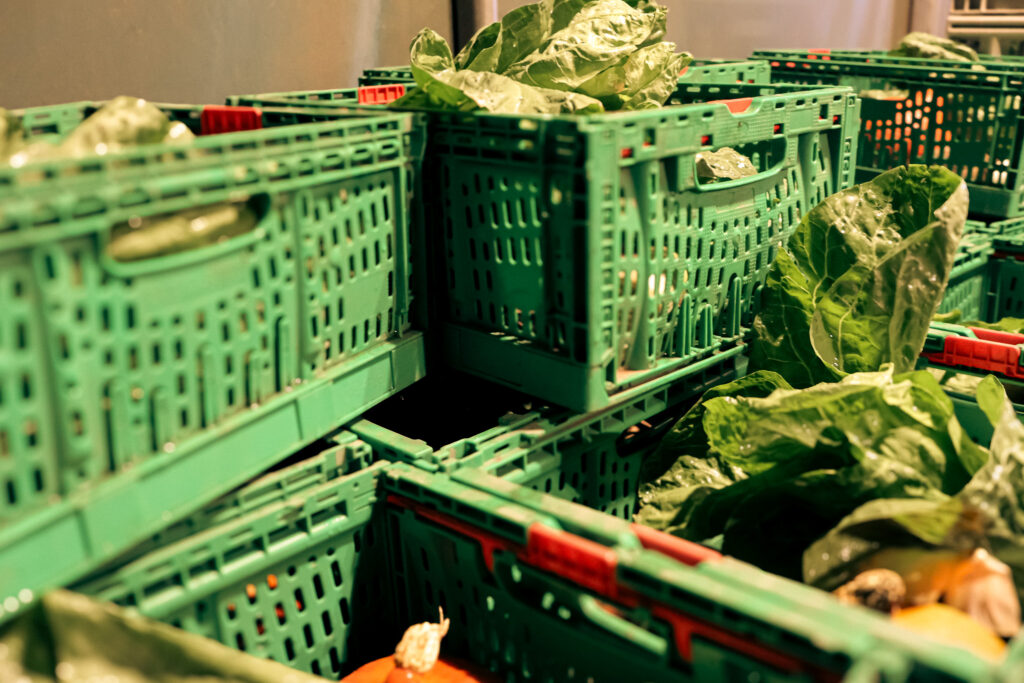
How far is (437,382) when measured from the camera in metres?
1.47

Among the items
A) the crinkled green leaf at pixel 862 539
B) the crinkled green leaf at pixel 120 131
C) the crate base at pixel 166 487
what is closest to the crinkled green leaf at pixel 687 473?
the crinkled green leaf at pixel 862 539

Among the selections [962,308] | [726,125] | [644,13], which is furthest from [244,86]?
[962,308]

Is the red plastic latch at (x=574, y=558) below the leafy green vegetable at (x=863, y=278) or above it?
below

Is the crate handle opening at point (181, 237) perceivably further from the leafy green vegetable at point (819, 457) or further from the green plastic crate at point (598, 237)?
the leafy green vegetable at point (819, 457)

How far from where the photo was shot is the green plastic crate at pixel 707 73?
1.80 m

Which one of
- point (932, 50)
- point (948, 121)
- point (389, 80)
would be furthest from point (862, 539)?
point (932, 50)

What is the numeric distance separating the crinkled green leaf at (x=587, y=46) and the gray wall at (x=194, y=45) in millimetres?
825

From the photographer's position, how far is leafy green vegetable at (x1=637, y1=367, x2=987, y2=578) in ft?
3.31

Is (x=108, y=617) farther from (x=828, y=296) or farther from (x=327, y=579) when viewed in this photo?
(x=828, y=296)

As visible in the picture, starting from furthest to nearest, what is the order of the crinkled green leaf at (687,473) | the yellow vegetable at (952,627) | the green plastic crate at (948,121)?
the green plastic crate at (948,121), the crinkled green leaf at (687,473), the yellow vegetable at (952,627)

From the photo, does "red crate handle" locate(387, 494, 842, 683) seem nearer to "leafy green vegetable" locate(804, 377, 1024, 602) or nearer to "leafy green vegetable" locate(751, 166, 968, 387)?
"leafy green vegetable" locate(804, 377, 1024, 602)

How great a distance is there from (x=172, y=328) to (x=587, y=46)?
75cm

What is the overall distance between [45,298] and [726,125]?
915 millimetres

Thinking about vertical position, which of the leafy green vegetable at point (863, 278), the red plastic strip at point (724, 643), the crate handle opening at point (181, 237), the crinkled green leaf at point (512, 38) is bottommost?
the red plastic strip at point (724, 643)
